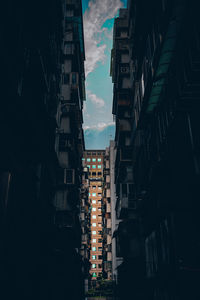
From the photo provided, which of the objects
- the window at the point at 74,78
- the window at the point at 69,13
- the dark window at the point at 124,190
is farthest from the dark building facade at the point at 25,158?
the window at the point at 69,13

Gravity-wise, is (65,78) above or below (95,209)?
above

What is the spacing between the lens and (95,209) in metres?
103

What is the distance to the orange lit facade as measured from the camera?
307ft

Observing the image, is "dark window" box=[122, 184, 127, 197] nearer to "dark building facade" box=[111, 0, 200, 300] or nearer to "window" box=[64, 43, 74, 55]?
"dark building facade" box=[111, 0, 200, 300]


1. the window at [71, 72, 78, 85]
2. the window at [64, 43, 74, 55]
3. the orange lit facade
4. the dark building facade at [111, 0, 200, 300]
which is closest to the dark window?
the dark building facade at [111, 0, 200, 300]

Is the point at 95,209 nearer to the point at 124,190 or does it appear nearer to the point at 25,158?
the point at 124,190

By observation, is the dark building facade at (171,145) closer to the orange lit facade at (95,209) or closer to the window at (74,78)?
the window at (74,78)

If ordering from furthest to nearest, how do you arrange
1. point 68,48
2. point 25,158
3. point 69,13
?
point 69,13 < point 68,48 < point 25,158

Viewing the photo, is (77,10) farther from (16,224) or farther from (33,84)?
(16,224)

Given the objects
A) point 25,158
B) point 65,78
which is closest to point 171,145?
point 25,158

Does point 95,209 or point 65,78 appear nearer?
point 65,78

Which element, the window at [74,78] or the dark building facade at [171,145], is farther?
the window at [74,78]

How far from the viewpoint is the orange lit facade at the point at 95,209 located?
9347 cm

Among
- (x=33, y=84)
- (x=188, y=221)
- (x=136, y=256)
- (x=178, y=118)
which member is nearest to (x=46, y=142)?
(x=33, y=84)
